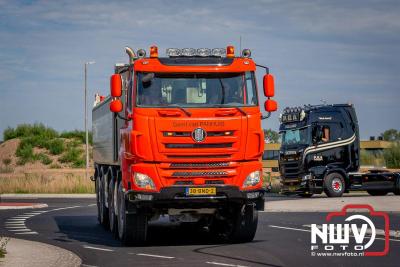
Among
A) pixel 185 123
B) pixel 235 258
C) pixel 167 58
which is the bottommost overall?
pixel 235 258

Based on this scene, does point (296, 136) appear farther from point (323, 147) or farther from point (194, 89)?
point (194, 89)

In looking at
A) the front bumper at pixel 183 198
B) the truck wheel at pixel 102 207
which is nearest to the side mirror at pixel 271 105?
the front bumper at pixel 183 198

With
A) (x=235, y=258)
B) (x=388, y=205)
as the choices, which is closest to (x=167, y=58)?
(x=235, y=258)

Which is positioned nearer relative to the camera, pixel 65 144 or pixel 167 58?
pixel 167 58

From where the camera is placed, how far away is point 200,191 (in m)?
17.9

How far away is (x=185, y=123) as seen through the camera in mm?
17828

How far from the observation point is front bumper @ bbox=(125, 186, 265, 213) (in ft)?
58.4

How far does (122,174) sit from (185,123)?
6.22 ft

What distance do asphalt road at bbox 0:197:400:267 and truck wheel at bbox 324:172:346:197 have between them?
A: 9.22 meters

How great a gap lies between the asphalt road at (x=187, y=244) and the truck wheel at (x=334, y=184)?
9.22 metres

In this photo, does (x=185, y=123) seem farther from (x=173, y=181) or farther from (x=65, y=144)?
(x=65, y=144)

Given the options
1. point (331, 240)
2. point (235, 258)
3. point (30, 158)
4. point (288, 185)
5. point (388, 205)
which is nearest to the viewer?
point (235, 258)

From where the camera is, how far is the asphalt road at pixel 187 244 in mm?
15367

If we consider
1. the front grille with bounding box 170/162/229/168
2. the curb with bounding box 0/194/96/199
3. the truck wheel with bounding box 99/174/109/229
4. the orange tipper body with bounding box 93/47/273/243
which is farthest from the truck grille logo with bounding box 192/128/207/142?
the curb with bounding box 0/194/96/199
